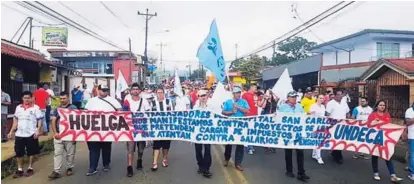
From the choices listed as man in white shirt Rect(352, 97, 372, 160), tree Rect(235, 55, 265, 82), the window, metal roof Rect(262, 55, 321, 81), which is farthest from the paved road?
tree Rect(235, 55, 265, 82)

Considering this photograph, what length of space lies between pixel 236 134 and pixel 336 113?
288cm

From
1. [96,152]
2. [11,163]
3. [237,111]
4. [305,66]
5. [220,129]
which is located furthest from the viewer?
[305,66]

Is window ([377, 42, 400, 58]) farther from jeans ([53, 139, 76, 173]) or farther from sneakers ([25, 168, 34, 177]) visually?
sneakers ([25, 168, 34, 177])

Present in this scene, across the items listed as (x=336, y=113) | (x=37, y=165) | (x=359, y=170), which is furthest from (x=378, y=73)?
(x=37, y=165)

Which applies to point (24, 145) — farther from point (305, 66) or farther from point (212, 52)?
point (305, 66)

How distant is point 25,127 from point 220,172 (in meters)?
3.69

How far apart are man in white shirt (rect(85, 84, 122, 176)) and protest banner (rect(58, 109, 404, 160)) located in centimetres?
12

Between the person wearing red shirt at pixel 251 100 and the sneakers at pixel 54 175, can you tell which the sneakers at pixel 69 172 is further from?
the person wearing red shirt at pixel 251 100

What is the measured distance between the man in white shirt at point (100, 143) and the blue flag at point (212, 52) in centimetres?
235

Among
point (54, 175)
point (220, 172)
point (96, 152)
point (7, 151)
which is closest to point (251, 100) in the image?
point (220, 172)

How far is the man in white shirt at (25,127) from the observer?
712 centimetres

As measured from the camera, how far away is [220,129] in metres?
7.57

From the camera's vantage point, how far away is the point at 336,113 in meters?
9.09

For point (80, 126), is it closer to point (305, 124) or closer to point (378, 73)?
point (305, 124)
